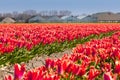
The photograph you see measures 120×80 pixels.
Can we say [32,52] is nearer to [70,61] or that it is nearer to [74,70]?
[70,61]

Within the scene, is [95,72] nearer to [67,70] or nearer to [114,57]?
[67,70]

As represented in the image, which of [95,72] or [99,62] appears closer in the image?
[95,72]

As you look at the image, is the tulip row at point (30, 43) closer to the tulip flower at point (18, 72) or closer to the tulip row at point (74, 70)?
the tulip row at point (74, 70)

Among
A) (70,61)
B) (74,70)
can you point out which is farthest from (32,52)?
(74,70)

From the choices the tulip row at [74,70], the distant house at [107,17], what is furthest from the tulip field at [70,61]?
the distant house at [107,17]

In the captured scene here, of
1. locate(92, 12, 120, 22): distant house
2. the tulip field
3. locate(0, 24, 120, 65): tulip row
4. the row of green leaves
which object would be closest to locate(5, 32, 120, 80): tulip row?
the tulip field

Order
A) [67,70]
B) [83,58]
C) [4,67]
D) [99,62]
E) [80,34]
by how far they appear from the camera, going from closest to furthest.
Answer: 1. [67,70]
2. [83,58]
3. [99,62]
4. [4,67]
5. [80,34]

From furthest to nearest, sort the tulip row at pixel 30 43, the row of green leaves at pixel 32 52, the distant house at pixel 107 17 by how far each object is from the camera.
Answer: the distant house at pixel 107 17 < the row of green leaves at pixel 32 52 < the tulip row at pixel 30 43

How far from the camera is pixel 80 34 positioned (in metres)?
16.9

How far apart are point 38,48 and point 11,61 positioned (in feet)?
8.30

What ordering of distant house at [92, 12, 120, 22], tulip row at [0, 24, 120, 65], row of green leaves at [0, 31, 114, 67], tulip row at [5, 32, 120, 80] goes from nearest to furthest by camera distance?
tulip row at [5, 32, 120, 80], tulip row at [0, 24, 120, 65], row of green leaves at [0, 31, 114, 67], distant house at [92, 12, 120, 22]

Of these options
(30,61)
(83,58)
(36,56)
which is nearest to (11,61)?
(30,61)

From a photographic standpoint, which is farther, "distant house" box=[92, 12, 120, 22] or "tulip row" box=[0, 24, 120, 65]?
"distant house" box=[92, 12, 120, 22]

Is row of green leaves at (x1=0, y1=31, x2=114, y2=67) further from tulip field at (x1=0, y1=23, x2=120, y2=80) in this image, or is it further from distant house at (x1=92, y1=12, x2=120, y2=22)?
distant house at (x1=92, y1=12, x2=120, y2=22)
